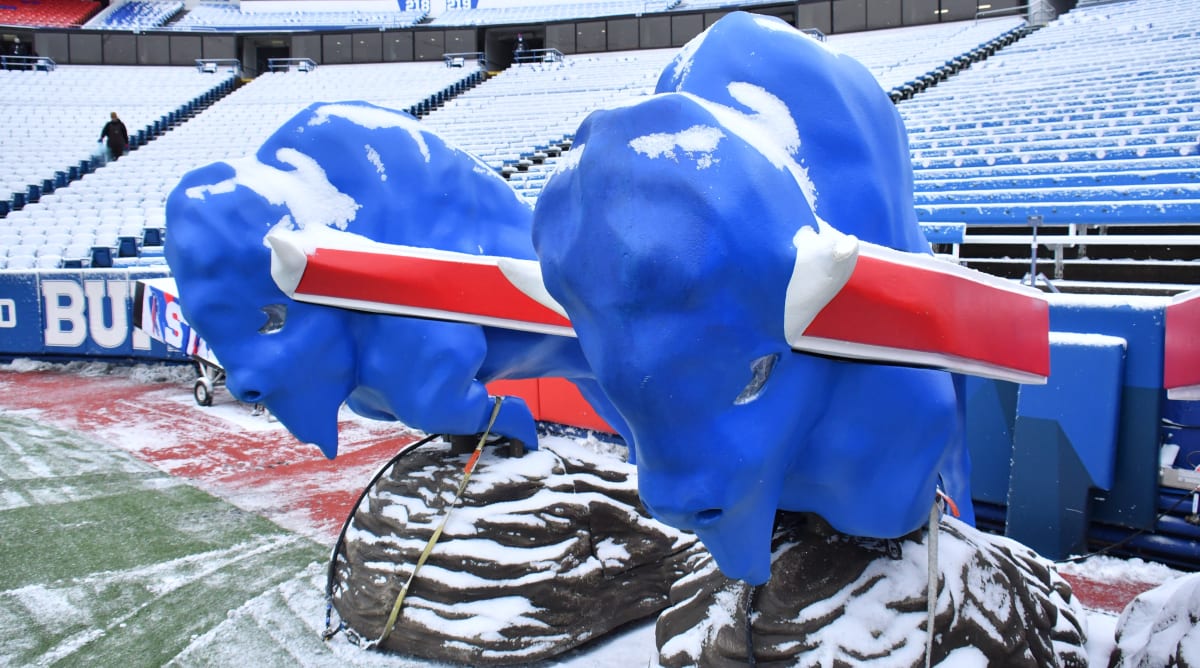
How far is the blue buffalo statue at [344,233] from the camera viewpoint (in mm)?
2248

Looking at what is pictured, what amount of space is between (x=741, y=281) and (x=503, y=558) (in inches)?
65.0

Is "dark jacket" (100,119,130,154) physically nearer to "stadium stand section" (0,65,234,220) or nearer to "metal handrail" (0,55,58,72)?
"stadium stand section" (0,65,234,220)

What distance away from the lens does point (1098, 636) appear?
5.51 feet

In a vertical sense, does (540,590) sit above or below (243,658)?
above

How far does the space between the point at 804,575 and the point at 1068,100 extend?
27.5ft

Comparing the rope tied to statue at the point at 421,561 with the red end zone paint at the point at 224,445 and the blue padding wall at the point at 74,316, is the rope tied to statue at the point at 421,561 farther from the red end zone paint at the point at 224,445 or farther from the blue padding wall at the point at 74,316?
the blue padding wall at the point at 74,316

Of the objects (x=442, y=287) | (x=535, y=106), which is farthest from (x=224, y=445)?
(x=535, y=106)

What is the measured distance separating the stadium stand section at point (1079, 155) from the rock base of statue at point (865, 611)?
2.52 meters

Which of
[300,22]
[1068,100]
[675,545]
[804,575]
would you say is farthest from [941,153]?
[300,22]

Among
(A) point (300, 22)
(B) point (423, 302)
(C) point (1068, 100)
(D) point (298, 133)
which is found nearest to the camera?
(B) point (423, 302)

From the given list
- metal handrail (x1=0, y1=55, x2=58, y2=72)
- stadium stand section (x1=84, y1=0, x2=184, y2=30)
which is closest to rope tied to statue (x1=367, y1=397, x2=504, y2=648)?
metal handrail (x1=0, y1=55, x2=58, y2=72)

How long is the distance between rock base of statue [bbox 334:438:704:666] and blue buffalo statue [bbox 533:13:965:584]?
4.32ft

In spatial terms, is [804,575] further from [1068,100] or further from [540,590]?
[1068,100]

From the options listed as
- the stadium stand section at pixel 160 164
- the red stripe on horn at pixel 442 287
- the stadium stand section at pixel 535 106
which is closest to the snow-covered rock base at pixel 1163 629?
the red stripe on horn at pixel 442 287
